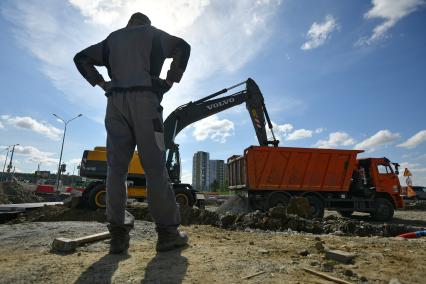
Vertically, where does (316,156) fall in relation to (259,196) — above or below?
above

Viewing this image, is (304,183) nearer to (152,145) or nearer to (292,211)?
(292,211)

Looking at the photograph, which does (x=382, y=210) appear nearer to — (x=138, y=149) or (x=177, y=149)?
(x=177, y=149)

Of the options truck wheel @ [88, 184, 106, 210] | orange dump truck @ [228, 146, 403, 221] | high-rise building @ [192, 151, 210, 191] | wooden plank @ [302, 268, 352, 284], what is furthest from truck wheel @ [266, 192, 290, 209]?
high-rise building @ [192, 151, 210, 191]

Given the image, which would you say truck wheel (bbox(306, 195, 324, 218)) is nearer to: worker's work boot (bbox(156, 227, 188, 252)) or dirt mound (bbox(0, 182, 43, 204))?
worker's work boot (bbox(156, 227, 188, 252))

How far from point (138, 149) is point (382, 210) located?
42.9 feet

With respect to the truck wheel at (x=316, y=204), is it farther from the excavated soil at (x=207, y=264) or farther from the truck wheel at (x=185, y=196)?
the excavated soil at (x=207, y=264)

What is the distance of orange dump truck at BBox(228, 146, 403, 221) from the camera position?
1270 centimetres

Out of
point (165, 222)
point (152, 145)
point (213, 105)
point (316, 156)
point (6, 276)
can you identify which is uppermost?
point (213, 105)

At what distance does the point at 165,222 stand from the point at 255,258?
82 cm

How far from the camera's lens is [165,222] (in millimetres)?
2928

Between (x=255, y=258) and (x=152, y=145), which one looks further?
(x=152, y=145)

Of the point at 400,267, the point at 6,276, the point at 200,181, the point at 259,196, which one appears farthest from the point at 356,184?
the point at 200,181

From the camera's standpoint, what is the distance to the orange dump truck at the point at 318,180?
12703mm

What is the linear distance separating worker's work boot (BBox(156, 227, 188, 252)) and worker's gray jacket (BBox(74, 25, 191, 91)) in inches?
48.9
